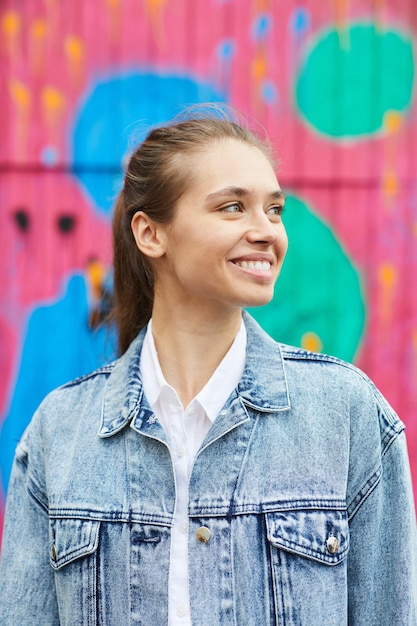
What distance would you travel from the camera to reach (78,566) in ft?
4.81

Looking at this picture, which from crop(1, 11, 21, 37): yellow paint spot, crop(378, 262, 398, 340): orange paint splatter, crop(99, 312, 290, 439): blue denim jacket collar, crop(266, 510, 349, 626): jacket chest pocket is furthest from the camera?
crop(378, 262, 398, 340): orange paint splatter

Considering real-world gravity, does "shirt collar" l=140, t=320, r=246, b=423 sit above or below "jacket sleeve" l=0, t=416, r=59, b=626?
above

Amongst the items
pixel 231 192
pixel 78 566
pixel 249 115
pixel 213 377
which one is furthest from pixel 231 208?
pixel 249 115

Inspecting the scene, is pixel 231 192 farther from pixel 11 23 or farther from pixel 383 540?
pixel 11 23

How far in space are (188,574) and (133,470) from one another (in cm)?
22

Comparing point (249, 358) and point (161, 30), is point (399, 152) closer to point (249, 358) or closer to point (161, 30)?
point (161, 30)

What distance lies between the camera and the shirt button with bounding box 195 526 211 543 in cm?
139

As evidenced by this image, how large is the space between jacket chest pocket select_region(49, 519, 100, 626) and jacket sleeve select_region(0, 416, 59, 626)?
72 mm

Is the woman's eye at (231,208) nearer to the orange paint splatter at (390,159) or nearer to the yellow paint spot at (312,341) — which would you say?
the yellow paint spot at (312,341)

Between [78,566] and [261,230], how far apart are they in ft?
2.36

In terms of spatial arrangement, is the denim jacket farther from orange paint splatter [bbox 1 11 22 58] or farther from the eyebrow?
orange paint splatter [bbox 1 11 22 58]

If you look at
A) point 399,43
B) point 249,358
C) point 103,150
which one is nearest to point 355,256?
point 399,43

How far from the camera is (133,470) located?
4.83ft

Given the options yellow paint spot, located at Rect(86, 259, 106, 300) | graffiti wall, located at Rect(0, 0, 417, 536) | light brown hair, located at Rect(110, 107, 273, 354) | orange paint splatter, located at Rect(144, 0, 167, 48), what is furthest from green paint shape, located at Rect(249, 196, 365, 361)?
light brown hair, located at Rect(110, 107, 273, 354)
